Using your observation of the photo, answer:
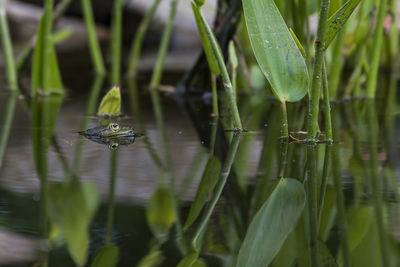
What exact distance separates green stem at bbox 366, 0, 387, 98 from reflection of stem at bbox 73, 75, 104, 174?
649mm

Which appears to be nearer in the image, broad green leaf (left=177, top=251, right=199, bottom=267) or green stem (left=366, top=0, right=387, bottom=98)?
broad green leaf (left=177, top=251, right=199, bottom=267)

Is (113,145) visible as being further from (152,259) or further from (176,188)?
(152,259)

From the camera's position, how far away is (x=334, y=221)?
0.66 m

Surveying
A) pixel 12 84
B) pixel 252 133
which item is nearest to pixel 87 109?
pixel 12 84

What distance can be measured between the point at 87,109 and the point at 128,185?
2.92 ft

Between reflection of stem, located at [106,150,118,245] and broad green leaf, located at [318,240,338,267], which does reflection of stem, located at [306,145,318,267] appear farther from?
reflection of stem, located at [106,150,118,245]

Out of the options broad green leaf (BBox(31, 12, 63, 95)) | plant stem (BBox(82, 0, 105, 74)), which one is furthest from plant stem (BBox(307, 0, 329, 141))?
plant stem (BBox(82, 0, 105, 74))

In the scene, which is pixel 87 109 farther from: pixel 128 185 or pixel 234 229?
pixel 234 229

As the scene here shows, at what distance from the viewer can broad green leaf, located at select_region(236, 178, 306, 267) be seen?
1.85ft

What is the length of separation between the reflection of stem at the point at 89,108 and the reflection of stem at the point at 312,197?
31 centimetres

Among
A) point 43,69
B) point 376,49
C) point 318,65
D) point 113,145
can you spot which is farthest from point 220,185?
point 43,69

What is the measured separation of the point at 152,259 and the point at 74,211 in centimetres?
20

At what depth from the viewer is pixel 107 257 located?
549 millimetres

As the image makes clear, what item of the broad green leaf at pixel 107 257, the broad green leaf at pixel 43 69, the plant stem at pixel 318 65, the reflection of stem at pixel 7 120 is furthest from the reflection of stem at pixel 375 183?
the broad green leaf at pixel 43 69
